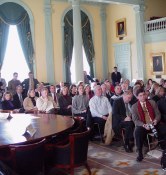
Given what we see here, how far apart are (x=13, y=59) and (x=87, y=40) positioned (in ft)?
13.5

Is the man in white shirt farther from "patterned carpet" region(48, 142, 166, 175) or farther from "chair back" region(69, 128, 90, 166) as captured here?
"chair back" region(69, 128, 90, 166)

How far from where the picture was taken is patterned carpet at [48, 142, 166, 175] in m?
4.67

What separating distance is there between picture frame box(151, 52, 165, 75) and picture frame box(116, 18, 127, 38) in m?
2.08

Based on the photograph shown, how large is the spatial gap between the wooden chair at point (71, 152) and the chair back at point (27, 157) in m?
0.38

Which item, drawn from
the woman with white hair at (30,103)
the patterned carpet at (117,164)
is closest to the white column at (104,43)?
the woman with white hair at (30,103)

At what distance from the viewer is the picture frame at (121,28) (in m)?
15.4

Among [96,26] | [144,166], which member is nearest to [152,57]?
[96,26]

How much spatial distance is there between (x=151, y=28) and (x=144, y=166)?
10532 mm

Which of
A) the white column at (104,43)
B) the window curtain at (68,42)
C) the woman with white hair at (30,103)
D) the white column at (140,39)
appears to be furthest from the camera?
the white column at (104,43)

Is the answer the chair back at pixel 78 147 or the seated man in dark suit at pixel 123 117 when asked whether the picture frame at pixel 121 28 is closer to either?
the seated man in dark suit at pixel 123 117

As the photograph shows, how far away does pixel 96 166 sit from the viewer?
16.3ft

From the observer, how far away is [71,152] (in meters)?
4.11

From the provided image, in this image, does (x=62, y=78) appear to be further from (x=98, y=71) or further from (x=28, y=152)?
(x=28, y=152)

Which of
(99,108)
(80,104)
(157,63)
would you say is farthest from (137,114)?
(157,63)
